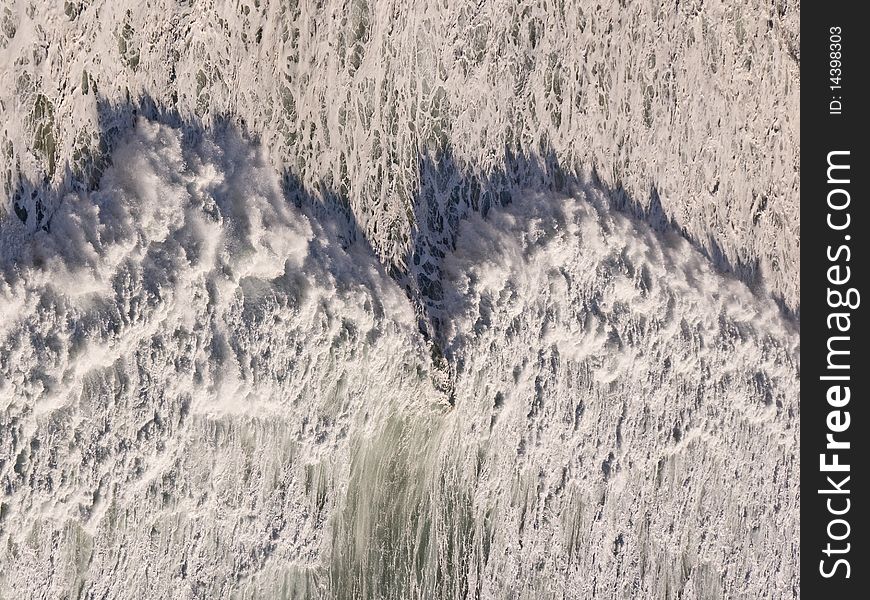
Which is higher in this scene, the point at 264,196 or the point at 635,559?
the point at 264,196

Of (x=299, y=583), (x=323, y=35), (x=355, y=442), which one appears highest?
(x=323, y=35)

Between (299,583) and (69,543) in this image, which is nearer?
(69,543)

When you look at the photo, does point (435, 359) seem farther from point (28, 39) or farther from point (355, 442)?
point (28, 39)

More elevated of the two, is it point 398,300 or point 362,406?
point 398,300
